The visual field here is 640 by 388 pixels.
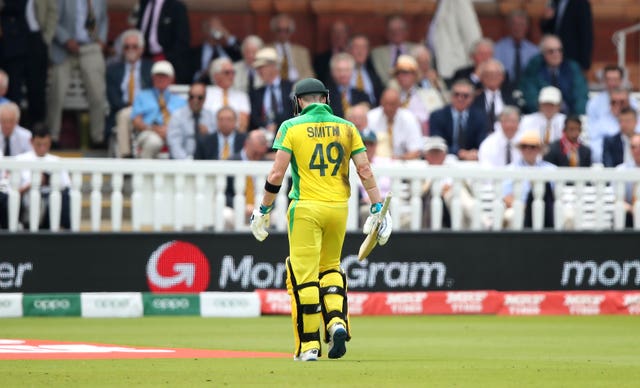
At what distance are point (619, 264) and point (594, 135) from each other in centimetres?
285

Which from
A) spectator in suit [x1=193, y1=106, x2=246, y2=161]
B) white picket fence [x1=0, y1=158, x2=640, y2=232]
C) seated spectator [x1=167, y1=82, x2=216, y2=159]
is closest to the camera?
white picket fence [x1=0, y1=158, x2=640, y2=232]

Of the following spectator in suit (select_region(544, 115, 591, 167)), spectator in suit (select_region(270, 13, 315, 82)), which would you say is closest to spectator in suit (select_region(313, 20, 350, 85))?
spectator in suit (select_region(270, 13, 315, 82))

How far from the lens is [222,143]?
1781 cm

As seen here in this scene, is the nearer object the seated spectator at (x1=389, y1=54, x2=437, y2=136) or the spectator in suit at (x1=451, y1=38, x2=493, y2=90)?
the seated spectator at (x1=389, y1=54, x2=437, y2=136)

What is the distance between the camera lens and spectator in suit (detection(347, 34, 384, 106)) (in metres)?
20.0

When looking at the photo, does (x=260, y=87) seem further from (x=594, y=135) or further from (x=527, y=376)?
(x=527, y=376)

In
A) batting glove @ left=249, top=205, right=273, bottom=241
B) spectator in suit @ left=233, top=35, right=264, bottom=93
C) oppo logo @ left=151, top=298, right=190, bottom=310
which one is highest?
spectator in suit @ left=233, top=35, right=264, bottom=93

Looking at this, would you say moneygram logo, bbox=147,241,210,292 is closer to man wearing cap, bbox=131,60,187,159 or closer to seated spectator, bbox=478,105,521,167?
man wearing cap, bbox=131,60,187,159

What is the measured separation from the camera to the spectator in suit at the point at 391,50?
20.7m

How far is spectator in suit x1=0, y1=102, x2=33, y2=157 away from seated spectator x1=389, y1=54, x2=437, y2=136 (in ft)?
15.3

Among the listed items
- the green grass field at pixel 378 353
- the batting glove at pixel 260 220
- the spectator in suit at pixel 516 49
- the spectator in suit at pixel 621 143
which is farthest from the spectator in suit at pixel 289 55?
Result: the batting glove at pixel 260 220

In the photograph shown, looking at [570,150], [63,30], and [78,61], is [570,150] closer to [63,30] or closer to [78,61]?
[78,61]

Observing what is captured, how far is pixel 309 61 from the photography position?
2086cm

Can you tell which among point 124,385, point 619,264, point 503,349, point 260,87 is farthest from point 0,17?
point 124,385
